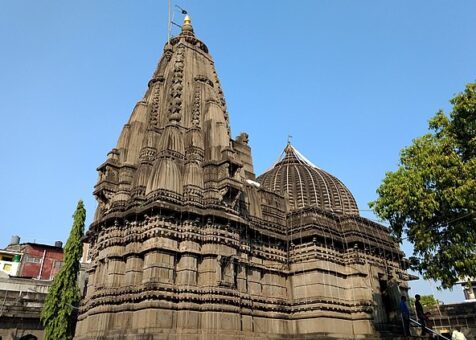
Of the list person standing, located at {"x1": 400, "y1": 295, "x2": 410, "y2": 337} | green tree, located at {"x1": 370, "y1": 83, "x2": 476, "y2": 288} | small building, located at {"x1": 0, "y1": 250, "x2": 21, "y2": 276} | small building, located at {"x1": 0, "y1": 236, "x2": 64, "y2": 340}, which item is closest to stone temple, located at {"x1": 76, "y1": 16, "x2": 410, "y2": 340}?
person standing, located at {"x1": 400, "y1": 295, "x2": 410, "y2": 337}

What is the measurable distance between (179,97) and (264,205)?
850cm

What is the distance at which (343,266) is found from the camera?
908 inches

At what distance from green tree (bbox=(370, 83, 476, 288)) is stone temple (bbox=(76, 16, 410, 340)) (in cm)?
637

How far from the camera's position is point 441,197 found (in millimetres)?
15641

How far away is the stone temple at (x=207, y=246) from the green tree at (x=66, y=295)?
168 cm

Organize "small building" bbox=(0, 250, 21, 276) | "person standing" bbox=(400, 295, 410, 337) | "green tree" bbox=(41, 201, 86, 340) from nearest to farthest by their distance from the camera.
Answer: "person standing" bbox=(400, 295, 410, 337)
"green tree" bbox=(41, 201, 86, 340)
"small building" bbox=(0, 250, 21, 276)

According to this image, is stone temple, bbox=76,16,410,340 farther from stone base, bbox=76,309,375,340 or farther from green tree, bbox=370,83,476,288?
green tree, bbox=370,83,476,288

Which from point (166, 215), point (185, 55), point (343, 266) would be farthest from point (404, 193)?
point (185, 55)

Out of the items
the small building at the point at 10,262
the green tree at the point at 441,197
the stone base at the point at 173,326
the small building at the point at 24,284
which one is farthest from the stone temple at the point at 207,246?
the small building at the point at 10,262

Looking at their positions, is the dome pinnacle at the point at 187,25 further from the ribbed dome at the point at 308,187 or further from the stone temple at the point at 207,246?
the ribbed dome at the point at 308,187

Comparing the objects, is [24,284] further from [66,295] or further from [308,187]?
[308,187]

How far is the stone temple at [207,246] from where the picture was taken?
16.7 m

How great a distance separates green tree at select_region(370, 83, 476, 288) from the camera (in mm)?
15086

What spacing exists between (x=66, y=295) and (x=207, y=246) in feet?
34.5
